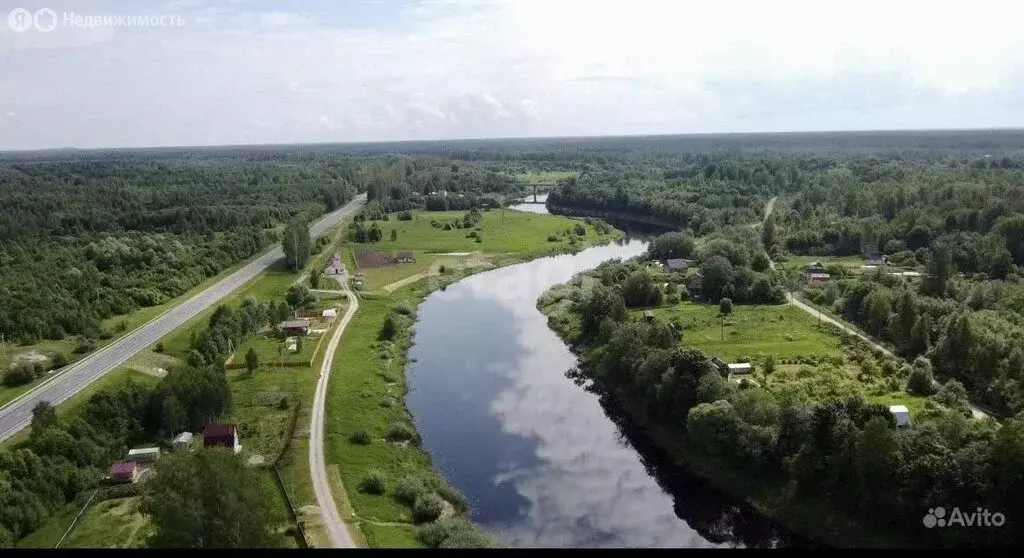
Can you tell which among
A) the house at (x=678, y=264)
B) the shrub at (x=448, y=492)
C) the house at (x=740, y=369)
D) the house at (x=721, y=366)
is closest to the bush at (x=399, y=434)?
the shrub at (x=448, y=492)

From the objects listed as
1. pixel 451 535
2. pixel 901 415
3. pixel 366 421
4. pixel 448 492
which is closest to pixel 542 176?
pixel 366 421

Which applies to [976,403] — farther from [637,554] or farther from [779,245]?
[779,245]

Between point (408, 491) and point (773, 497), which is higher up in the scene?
point (408, 491)

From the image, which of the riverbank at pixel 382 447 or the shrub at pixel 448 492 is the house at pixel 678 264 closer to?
the riverbank at pixel 382 447

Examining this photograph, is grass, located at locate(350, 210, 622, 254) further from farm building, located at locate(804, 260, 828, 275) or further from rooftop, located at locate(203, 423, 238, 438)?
rooftop, located at locate(203, 423, 238, 438)

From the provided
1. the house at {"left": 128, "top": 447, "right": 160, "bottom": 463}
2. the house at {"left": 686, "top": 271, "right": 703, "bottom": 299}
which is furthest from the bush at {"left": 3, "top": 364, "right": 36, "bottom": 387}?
the house at {"left": 686, "top": 271, "right": 703, "bottom": 299}

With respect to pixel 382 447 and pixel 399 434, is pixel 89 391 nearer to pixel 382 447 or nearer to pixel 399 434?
pixel 382 447

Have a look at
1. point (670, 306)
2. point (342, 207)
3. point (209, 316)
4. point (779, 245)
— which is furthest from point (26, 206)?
point (779, 245)
